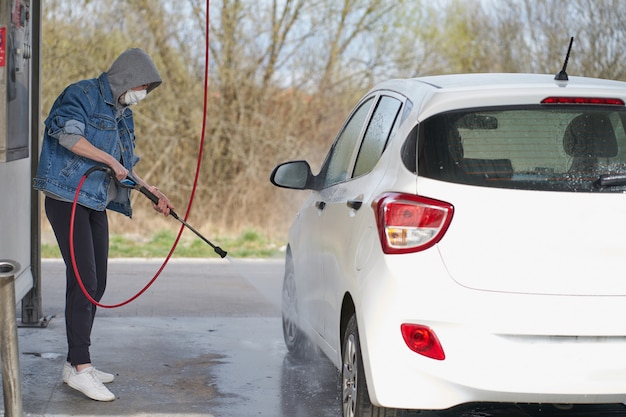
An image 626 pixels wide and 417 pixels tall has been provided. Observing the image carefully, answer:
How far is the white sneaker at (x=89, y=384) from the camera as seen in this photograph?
605cm

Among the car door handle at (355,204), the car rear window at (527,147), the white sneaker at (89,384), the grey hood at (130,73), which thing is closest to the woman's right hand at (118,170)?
the grey hood at (130,73)

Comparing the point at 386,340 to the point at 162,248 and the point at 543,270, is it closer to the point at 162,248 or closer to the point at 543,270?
the point at 543,270

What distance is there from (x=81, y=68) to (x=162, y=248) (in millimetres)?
5185

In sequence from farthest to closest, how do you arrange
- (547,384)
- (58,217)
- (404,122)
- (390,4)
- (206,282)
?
(390,4)
(206,282)
(58,217)
(404,122)
(547,384)

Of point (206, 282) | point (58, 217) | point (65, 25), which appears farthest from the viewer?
point (65, 25)

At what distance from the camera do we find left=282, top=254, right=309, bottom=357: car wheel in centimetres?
710

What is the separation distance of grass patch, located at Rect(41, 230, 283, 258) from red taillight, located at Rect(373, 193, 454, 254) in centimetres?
964

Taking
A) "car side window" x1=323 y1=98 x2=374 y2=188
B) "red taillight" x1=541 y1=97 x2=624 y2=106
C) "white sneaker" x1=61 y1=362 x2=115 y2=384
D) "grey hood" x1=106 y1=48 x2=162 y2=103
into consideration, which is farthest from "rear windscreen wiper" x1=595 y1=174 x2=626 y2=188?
"white sneaker" x1=61 y1=362 x2=115 y2=384

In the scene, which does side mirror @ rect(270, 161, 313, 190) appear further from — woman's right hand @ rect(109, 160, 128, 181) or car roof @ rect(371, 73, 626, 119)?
car roof @ rect(371, 73, 626, 119)

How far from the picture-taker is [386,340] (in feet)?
14.3

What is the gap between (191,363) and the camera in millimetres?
7152

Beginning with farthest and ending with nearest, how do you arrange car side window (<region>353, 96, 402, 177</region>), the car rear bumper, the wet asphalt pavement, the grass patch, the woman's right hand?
1. the grass patch
2. the woman's right hand
3. the wet asphalt pavement
4. car side window (<region>353, 96, 402, 177</region>)
5. the car rear bumper

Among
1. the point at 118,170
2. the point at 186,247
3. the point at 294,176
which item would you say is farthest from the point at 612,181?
the point at 186,247

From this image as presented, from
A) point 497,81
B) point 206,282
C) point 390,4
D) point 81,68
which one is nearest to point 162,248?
point 206,282
